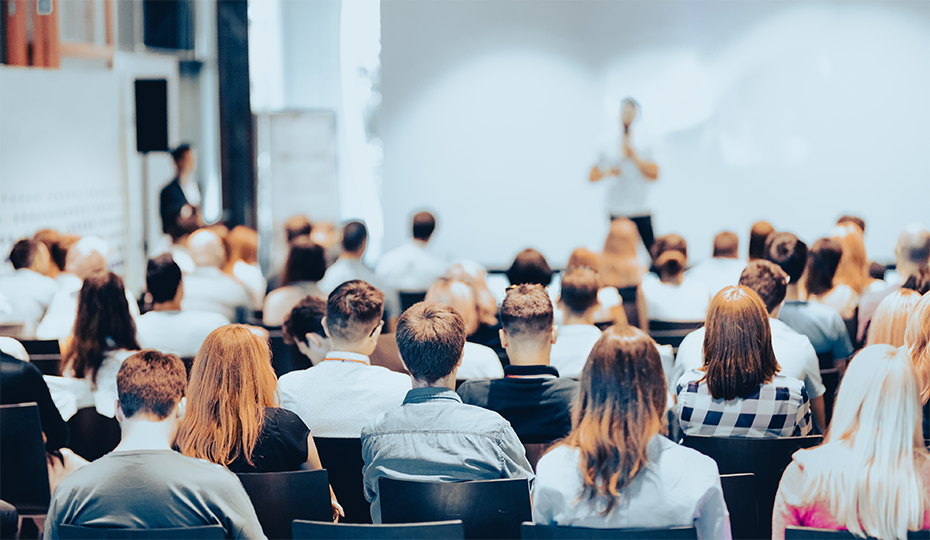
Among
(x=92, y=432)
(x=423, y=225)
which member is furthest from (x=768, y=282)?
(x=423, y=225)

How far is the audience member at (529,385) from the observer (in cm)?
266

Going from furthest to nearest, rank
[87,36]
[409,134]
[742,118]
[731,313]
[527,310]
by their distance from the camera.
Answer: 1. [409,134]
2. [742,118]
3. [87,36]
4. [527,310]
5. [731,313]

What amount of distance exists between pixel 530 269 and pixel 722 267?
1.40 metres

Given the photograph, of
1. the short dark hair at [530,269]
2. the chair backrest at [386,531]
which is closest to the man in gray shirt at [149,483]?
the chair backrest at [386,531]

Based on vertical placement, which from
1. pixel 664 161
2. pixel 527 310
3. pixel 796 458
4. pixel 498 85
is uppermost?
pixel 498 85

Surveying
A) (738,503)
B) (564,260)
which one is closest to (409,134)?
(564,260)

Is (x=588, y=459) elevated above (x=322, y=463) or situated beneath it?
elevated above

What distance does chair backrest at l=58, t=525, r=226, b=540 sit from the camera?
1.79 m

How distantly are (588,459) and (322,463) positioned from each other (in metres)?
1.09

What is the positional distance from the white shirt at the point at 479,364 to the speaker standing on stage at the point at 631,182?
4.91m

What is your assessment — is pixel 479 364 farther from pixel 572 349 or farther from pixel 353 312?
pixel 353 312

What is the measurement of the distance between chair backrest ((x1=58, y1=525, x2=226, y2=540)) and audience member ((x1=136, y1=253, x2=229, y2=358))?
6.73ft

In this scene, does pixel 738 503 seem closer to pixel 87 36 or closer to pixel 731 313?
pixel 731 313

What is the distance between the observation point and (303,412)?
2.77 m
